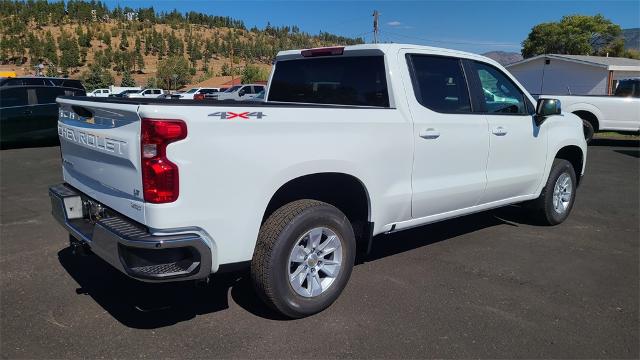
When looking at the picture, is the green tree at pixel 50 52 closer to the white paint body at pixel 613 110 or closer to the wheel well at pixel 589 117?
the wheel well at pixel 589 117

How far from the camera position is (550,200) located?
593cm

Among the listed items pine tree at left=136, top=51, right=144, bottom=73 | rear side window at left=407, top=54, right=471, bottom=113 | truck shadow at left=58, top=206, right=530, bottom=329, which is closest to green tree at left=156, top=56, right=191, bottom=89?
pine tree at left=136, top=51, right=144, bottom=73

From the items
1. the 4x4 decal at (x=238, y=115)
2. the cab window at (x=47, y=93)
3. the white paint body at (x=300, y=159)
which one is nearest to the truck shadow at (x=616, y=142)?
the white paint body at (x=300, y=159)

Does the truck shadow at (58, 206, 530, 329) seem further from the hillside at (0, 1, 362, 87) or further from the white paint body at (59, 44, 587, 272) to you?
the hillside at (0, 1, 362, 87)

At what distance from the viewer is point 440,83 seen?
4520mm

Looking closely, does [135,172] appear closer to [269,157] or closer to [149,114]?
[149,114]

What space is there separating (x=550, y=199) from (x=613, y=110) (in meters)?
10.4

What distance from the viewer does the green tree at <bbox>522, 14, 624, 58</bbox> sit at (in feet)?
187

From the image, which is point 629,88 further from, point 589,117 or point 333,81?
point 333,81

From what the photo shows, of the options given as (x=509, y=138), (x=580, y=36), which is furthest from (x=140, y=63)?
(x=509, y=138)


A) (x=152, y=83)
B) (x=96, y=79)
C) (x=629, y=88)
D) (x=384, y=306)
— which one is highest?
(x=96, y=79)

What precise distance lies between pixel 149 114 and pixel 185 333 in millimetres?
1524

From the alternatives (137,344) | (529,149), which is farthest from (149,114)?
(529,149)

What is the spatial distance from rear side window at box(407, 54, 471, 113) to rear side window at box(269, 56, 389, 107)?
0.32 meters
